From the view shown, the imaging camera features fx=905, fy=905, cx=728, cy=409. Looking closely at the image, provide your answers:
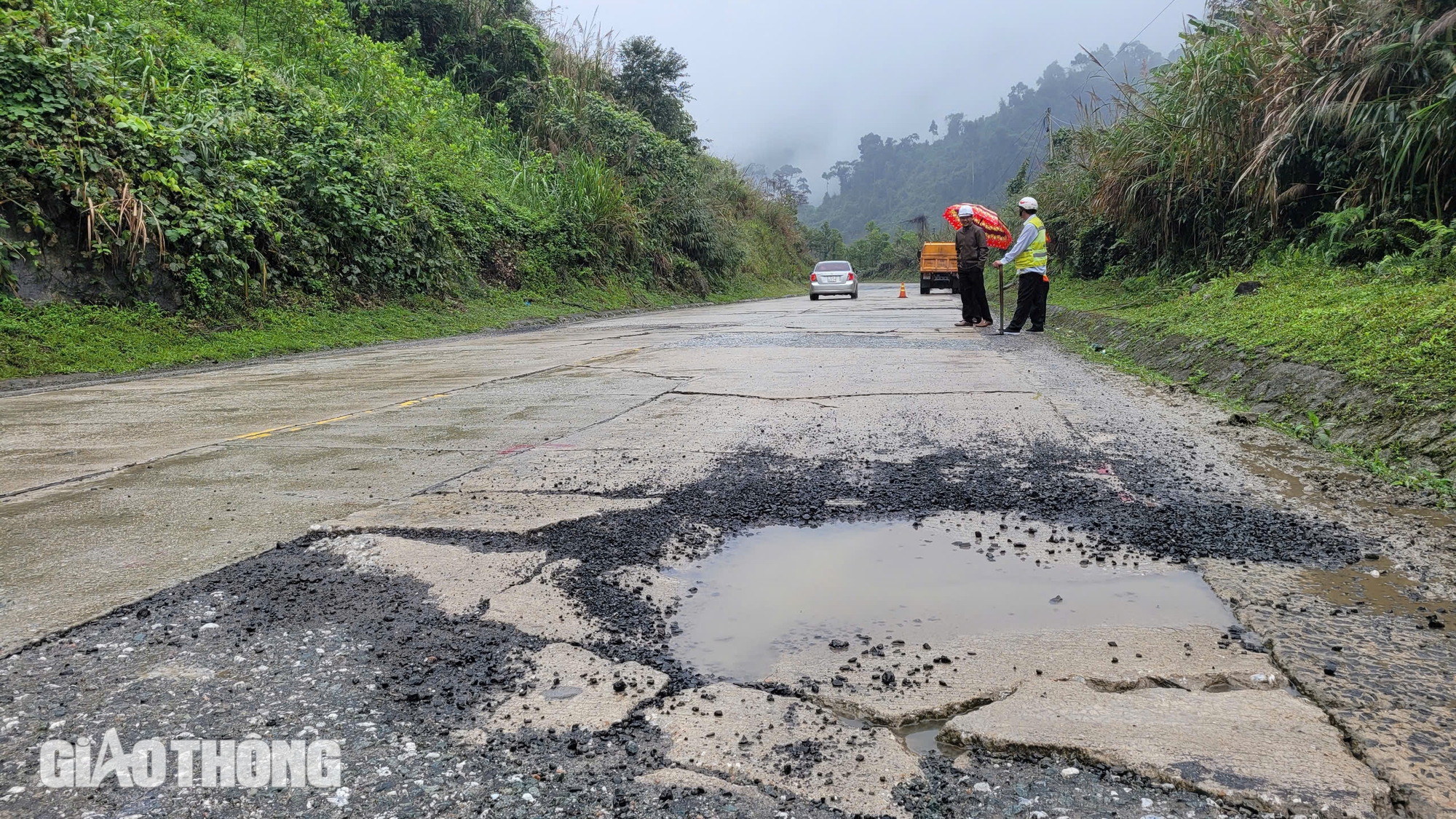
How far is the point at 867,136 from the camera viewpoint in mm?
133625

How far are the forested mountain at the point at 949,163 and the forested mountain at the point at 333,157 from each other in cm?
7621

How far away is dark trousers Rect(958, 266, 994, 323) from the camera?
12742mm

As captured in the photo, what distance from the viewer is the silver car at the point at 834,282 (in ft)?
90.9

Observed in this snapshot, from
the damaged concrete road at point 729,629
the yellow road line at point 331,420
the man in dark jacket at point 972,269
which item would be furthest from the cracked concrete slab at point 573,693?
the man in dark jacket at point 972,269

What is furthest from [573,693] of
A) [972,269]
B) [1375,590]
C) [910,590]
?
[972,269]

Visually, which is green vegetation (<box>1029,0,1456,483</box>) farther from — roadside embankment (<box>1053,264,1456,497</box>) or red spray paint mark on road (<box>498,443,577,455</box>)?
red spray paint mark on road (<box>498,443,577,455</box>)

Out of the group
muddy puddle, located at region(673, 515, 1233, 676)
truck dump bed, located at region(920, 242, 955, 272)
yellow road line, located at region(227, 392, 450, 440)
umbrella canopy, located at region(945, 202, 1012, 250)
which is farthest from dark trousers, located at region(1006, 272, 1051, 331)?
truck dump bed, located at region(920, 242, 955, 272)

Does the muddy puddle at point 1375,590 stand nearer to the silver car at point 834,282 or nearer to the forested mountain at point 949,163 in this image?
the silver car at point 834,282

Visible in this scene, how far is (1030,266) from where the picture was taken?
37.7 ft

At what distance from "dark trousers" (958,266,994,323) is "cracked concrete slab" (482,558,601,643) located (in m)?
10.9

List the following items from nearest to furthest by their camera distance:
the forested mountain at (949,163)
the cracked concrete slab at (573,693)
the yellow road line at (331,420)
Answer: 1. the cracked concrete slab at (573,693)
2. the yellow road line at (331,420)
3. the forested mountain at (949,163)

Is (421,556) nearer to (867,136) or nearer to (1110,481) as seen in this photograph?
(1110,481)

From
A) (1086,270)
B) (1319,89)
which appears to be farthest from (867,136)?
(1319,89)

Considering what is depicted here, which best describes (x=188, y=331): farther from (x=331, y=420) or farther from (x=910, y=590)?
(x=910, y=590)
